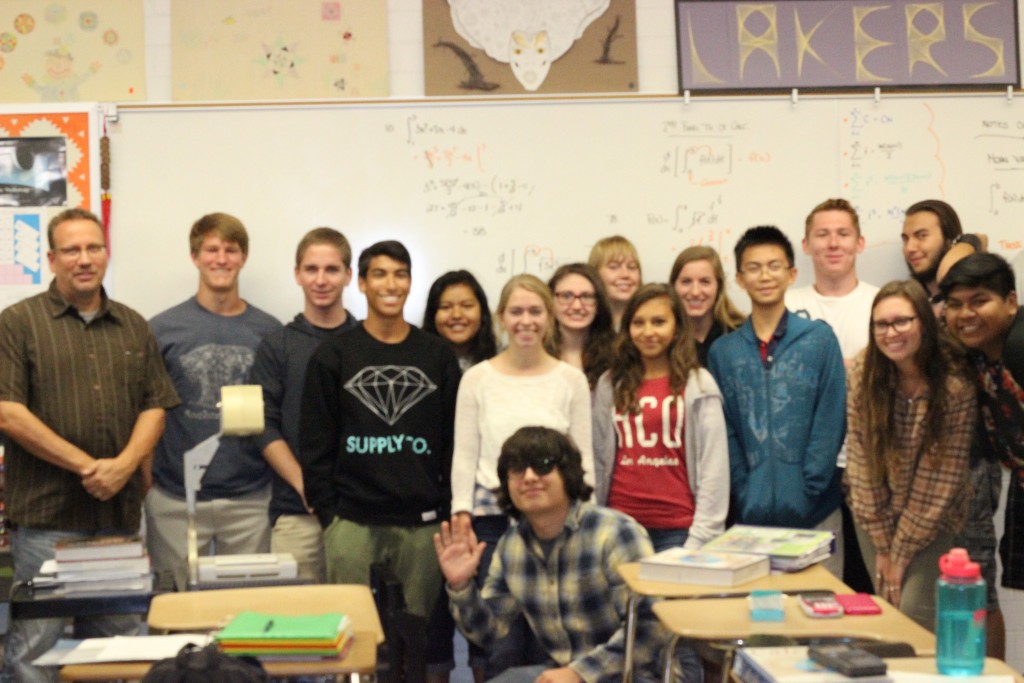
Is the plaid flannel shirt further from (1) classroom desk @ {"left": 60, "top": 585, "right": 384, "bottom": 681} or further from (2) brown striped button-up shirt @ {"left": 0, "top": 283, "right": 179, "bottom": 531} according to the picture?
(2) brown striped button-up shirt @ {"left": 0, "top": 283, "right": 179, "bottom": 531}

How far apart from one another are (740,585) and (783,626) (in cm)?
39

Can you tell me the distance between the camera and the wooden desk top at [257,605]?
8.85 ft

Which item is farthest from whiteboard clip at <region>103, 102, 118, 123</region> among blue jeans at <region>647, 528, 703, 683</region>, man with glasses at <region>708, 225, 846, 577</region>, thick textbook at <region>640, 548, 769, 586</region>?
thick textbook at <region>640, 548, 769, 586</region>

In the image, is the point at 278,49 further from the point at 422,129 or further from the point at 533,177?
the point at 533,177

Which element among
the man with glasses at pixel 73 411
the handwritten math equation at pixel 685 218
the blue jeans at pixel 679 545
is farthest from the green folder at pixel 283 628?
the handwritten math equation at pixel 685 218

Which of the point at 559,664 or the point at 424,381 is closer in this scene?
the point at 559,664

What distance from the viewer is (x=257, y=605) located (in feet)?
9.39

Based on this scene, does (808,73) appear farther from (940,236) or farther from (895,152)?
(940,236)

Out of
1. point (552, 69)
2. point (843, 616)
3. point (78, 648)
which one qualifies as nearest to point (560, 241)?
point (552, 69)

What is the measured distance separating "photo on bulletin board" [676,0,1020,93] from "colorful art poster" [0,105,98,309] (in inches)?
93.4

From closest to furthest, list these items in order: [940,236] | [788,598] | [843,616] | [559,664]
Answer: [843,616]
[788,598]
[559,664]
[940,236]

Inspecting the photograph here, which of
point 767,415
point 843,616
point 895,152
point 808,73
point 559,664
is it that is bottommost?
point 559,664

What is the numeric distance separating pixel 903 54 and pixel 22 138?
3494 millimetres

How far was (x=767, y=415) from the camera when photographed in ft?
12.6
